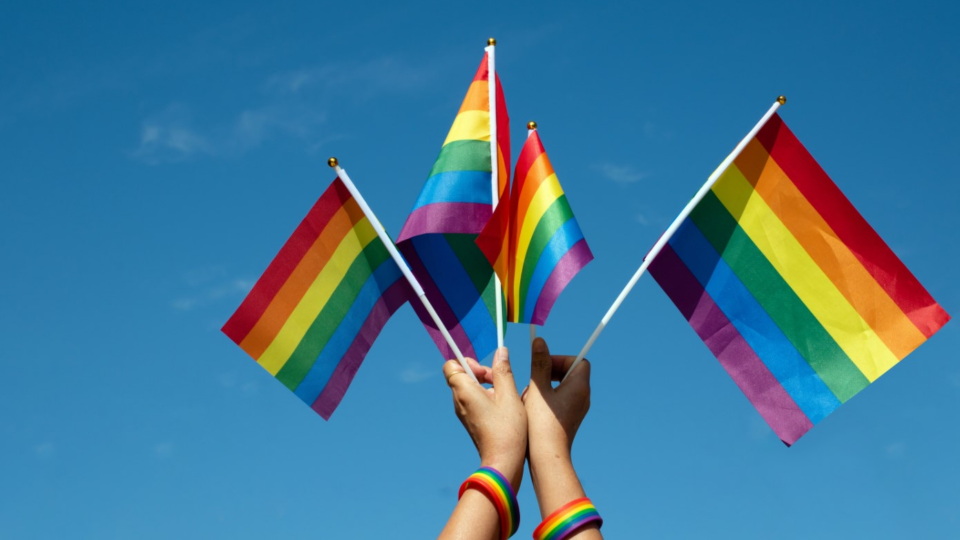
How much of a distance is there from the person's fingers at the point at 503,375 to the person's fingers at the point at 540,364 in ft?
0.43

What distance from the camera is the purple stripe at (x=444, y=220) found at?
662cm

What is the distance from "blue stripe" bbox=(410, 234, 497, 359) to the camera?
6.98m

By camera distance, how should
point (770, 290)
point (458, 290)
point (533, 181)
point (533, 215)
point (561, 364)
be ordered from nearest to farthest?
point (561, 364)
point (533, 215)
point (533, 181)
point (770, 290)
point (458, 290)

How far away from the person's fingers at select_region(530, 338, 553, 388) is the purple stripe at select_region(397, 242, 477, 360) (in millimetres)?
1326

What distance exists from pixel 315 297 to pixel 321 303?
59mm

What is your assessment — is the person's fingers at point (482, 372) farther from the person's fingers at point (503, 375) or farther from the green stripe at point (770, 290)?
the green stripe at point (770, 290)

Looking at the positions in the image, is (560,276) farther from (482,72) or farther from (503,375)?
(482,72)

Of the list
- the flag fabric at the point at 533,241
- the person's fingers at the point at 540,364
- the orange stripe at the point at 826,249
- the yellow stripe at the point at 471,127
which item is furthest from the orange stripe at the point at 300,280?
the orange stripe at the point at 826,249

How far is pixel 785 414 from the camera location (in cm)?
644

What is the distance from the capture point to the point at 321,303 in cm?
670

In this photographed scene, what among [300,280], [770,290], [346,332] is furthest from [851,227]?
[300,280]

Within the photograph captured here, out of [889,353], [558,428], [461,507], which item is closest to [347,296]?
[558,428]

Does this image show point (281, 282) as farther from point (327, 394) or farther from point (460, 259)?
point (460, 259)

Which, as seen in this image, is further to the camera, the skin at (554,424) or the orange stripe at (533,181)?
the orange stripe at (533,181)
